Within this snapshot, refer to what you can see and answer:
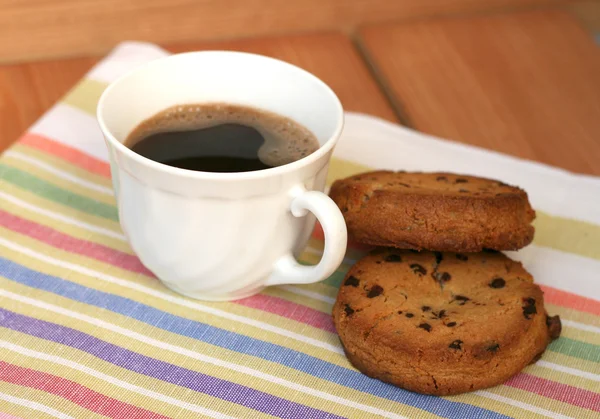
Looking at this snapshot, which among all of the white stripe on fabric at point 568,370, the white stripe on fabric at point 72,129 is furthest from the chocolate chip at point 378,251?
the white stripe on fabric at point 72,129

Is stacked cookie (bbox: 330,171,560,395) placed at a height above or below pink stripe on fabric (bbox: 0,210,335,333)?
above

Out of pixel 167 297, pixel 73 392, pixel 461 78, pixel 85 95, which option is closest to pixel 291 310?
pixel 167 297

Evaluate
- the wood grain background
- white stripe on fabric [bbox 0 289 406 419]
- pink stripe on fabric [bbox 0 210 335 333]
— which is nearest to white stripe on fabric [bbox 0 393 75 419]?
white stripe on fabric [bbox 0 289 406 419]

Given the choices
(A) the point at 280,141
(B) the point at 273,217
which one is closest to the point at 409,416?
(B) the point at 273,217

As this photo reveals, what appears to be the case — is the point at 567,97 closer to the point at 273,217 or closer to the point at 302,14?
the point at 302,14

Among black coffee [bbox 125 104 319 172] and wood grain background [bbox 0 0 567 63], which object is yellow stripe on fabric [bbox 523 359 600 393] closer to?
black coffee [bbox 125 104 319 172]
